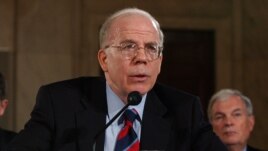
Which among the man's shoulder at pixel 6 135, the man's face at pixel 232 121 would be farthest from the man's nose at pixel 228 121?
the man's shoulder at pixel 6 135

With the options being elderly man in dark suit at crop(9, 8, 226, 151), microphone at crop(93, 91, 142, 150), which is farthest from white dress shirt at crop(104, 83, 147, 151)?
microphone at crop(93, 91, 142, 150)

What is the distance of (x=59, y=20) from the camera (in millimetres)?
5566

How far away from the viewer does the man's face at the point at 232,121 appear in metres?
4.14

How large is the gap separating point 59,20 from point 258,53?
6.21 ft

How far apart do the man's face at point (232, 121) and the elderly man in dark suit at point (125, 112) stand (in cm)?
183

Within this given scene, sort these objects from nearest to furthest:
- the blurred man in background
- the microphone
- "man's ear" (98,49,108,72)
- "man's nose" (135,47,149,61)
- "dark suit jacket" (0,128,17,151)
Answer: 1. the microphone
2. "man's nose" (135,47,149,61)
3. "man's ear" (98,49,108,72)
4. "dark suit jacket" (0,128,17,151)
5. the blurred man in background

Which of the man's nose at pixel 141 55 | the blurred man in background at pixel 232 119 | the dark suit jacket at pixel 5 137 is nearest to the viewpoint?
the man's nose at pixel 141 55

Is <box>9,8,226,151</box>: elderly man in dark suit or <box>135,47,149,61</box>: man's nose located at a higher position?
<box>135,47,149,61</box>: man's nose

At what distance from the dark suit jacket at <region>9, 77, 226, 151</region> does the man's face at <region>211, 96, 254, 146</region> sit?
71.5 inches

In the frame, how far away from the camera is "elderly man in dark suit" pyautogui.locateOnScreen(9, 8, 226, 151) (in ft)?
7.23

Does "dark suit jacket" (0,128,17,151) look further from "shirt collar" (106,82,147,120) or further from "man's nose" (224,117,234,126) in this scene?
"shirt collar" (106,82,147,120)

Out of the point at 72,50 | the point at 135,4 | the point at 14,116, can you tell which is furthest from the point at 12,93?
the point at 135,4

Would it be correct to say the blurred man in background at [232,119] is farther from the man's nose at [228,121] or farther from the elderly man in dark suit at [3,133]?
the elderly man in dark suit at [3,133]

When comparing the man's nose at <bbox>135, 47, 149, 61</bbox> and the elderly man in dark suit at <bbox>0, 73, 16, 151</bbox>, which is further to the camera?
the elderly man in dark suit at <bbox>0, 73, 16, 151</bbox>
